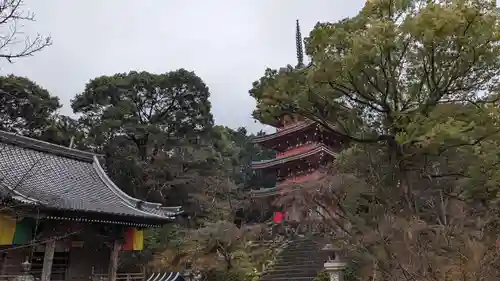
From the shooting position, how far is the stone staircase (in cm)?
1495

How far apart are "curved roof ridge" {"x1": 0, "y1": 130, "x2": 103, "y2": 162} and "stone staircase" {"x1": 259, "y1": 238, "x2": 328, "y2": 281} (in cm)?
842

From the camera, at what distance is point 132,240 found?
13.1 metres

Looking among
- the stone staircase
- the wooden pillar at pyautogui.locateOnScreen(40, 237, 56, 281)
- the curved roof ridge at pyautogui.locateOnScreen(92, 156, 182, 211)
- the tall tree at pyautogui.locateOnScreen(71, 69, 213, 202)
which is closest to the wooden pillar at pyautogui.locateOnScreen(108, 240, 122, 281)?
the curved roof ridge at pyautogui.locateOnScreen(92, 156, 182, 211)

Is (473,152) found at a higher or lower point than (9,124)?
lower

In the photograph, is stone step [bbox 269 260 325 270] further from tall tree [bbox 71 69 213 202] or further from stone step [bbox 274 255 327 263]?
tall tree [bbox 71 69 213 202]

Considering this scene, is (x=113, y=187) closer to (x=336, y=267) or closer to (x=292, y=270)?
(x=292, y=270)

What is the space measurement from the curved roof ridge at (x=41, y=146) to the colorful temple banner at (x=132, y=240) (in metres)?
4.37

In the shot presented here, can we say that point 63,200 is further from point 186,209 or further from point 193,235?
point 186,209

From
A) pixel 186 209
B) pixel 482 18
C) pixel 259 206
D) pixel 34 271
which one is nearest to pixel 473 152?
pixel 482 18

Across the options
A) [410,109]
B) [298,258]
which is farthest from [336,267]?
[298,258]

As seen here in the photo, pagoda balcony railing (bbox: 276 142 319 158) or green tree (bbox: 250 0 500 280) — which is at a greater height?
pagoda balcony railing (bbox: 276 142 319 158)

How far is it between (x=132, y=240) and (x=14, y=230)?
12.4 ft

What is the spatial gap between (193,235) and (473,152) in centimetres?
1130

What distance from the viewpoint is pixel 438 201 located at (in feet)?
35.4
